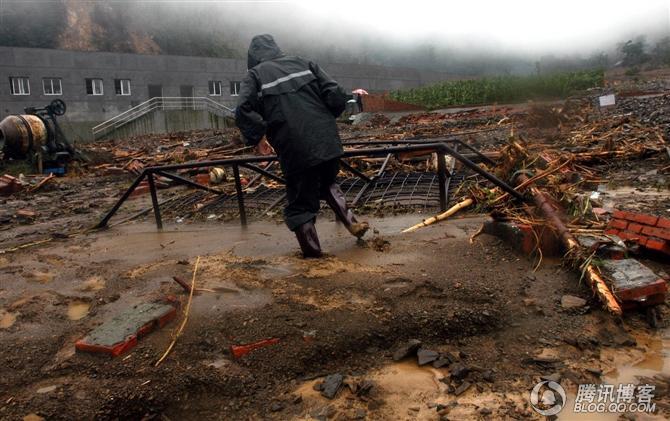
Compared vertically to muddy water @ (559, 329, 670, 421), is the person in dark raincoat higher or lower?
higher

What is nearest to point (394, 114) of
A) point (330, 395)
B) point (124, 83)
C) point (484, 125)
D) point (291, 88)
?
point (484, 125)

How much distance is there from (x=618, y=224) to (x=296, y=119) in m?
2.58

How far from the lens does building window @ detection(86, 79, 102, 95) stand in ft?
100

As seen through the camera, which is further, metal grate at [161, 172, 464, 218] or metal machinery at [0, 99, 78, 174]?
metal machinery at [0, 99, 78, 174]

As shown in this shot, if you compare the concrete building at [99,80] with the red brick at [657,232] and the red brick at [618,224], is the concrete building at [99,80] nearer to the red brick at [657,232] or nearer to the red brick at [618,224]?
the red brick at [618,224]

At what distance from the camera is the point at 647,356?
2.58m

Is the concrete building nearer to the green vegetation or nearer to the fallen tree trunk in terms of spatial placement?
the green vegetation

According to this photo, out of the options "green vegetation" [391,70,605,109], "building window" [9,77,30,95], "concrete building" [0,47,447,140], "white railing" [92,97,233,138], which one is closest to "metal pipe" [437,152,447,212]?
"green vegetation" [391,70,605,109]

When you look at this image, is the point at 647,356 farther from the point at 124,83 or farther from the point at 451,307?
the point at 124,83

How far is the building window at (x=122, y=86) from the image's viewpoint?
3161 cm

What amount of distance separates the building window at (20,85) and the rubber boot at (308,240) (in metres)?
31.0

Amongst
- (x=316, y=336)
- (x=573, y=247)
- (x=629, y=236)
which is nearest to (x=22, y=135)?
(x=316, y=336)

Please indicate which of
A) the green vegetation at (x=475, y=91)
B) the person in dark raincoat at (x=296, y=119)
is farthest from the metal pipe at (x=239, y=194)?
the green vegetation at (x=475, y=91)

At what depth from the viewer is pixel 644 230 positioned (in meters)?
3.64
